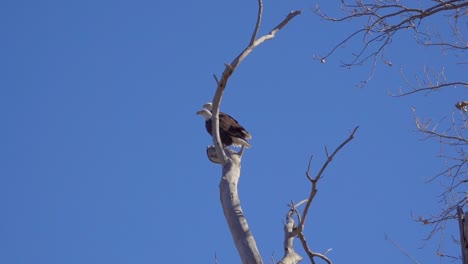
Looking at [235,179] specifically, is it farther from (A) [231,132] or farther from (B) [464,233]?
(A) [231,132]

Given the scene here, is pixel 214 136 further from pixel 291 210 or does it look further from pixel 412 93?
pixel 412 93

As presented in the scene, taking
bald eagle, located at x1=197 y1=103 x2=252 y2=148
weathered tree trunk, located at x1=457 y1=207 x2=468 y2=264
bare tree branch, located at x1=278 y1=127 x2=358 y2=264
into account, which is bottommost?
weathered tree trunk, located at x1=457 y1=207 x2=468 y2=264

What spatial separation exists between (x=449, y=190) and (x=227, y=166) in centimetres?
140

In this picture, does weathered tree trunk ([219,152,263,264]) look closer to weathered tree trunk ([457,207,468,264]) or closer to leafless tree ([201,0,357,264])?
leafless tree ([201,0,357,264])

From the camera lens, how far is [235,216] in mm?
4504

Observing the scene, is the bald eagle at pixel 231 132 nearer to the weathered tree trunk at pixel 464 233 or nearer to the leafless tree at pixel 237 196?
the leafless tree at pixel 237 196

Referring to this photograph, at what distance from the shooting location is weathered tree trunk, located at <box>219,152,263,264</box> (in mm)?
4293

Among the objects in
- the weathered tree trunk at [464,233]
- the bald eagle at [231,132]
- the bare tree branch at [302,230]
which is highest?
the bald eagle at [231,132]

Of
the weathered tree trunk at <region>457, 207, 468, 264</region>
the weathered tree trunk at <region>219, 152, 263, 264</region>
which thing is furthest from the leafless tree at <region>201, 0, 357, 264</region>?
the weathered tree trunk at <region>457, 207, 468, 264</region>

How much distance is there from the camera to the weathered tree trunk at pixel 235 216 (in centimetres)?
429

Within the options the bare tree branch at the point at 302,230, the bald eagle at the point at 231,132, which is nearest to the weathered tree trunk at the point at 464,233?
the bare tree branch at the point at 302,230

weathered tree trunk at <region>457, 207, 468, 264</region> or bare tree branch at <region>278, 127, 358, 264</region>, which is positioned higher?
bare tree branch at <region>278, 127, 358, 264</region>

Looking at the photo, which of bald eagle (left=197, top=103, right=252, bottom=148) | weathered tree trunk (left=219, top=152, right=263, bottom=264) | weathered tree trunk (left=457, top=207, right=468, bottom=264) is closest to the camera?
weathered tree trunk (left=457, top=207, right=468, bottom=264)

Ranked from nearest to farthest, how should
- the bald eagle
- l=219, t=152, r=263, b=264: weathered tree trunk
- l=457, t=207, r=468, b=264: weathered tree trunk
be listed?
1. l=457, t=207, r=468, b=264: weathered tree trunk
2. l=219, t=152, r=263, b=264: weathered tree trunk
3. the bald eagle
